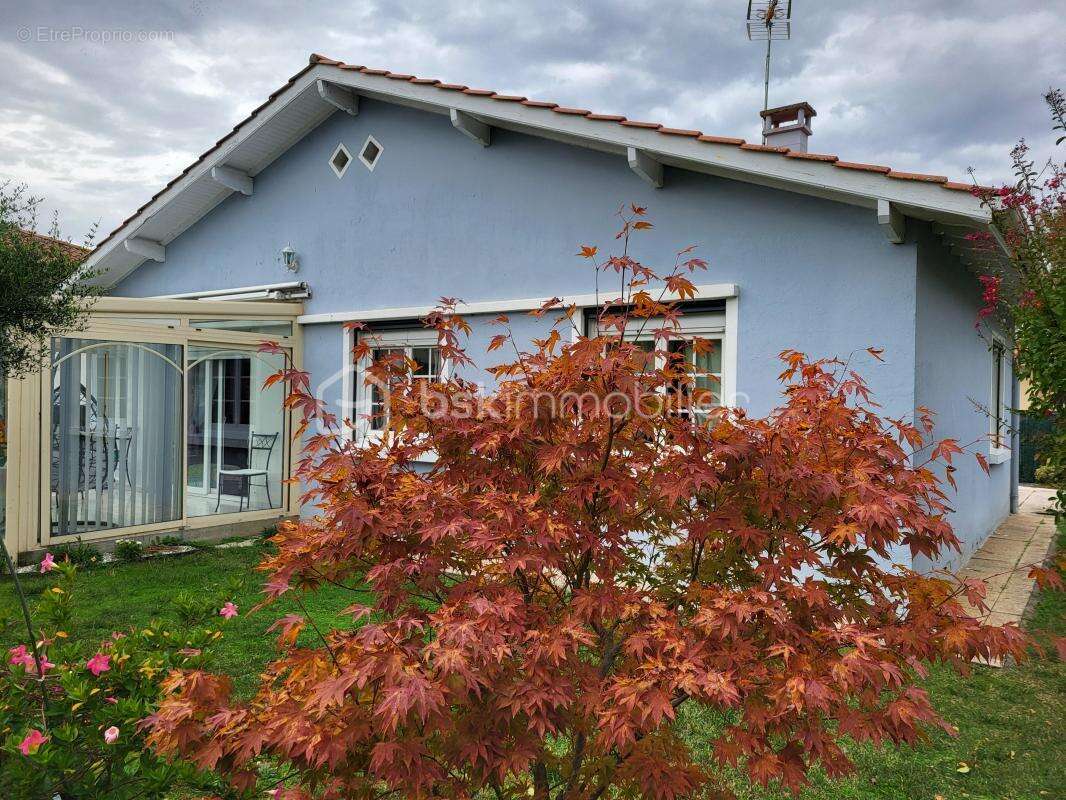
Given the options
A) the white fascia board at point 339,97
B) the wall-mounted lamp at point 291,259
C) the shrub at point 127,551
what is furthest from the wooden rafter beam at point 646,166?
the shrub at point 127,551

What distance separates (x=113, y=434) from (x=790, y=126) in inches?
352

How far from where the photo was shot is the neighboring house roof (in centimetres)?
564

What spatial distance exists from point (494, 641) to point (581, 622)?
17.4 inches


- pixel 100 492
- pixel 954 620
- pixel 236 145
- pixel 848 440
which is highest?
pixel 236 145

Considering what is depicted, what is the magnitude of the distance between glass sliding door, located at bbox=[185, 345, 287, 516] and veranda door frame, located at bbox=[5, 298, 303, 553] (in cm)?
10

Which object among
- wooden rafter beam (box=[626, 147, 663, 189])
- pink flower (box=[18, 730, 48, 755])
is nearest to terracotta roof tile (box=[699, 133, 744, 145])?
wooden rafter beam (box=[626, 147, 663, 189])

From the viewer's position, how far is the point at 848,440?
2.86 metres

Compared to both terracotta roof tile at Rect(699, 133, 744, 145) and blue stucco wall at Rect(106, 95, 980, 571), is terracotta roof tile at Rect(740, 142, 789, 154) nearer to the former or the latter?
terracotta roof tile at Rect(699, 133, 744, 145)

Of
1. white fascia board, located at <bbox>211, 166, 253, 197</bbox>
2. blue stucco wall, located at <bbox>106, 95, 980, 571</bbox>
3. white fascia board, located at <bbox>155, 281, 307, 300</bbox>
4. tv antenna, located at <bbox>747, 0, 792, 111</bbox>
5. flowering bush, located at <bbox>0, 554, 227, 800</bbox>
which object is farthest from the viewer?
tv antenna, located at <bbox>747, 0, 792, 111</bbox>

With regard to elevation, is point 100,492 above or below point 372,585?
below

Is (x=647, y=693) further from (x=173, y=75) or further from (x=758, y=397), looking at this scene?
(x=173, y=75)

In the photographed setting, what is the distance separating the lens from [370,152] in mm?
9570

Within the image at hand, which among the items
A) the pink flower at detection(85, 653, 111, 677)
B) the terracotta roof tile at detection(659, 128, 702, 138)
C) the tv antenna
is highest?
the tv antenna

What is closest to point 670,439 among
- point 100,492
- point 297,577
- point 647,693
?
A: point 647,693
